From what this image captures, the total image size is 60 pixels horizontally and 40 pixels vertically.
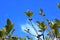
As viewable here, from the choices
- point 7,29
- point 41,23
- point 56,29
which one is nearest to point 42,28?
point 41,23

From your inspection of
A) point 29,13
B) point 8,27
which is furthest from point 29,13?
point 8,27

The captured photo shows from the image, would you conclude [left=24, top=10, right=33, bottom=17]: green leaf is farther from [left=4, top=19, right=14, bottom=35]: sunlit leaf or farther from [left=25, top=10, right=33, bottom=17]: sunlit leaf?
[left=4, top=19, right=14, bottom=35]: sunlit leaf

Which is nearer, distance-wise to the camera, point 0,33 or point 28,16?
point 0,33

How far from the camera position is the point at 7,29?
450 inches

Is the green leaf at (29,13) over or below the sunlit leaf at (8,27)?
over

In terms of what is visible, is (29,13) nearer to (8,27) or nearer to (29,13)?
(29,13)

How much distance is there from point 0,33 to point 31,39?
6.99ft

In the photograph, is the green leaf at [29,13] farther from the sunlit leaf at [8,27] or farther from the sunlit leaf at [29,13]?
the sunlit leaf at [8,27]

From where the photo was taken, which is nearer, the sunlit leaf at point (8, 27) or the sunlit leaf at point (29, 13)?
the sunlit leaf at point (8, 27)

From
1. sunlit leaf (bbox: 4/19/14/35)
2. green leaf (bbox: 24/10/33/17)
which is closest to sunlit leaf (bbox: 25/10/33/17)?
green leaf (bbox: 24/10/33/17)

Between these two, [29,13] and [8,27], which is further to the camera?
[29,13]

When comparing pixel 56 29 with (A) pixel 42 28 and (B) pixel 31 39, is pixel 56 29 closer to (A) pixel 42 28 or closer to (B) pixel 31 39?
(A) pixel 42 28

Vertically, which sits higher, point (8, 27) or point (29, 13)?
point (29, 13)

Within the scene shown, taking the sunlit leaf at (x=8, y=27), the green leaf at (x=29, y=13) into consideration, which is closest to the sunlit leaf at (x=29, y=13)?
the green leaf at (x=29, y=13)
